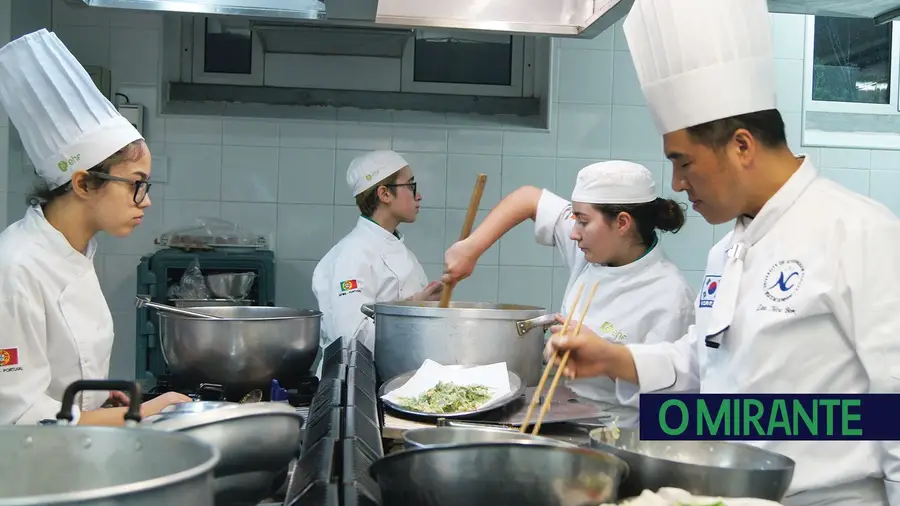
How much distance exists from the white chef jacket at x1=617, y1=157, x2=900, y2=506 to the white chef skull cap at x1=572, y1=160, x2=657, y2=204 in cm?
97

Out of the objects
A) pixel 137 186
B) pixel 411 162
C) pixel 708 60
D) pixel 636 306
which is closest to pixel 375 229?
pixel 411 162

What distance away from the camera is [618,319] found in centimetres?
249

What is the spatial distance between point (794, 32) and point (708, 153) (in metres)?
3.00

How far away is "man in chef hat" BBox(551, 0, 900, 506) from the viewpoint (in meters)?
1.39

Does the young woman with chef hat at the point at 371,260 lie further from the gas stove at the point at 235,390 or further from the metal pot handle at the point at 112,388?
the metal pot handle at the point at 112,388

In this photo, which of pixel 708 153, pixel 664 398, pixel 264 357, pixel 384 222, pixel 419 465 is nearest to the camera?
pixel 419 465

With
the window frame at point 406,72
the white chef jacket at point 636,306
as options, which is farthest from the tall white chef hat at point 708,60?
the window frame at point 406,72

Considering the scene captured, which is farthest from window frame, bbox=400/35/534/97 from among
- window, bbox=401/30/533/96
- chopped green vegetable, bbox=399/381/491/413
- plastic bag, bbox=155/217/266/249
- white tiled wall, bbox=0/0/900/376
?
chopped green vegetable, bbox=399/381/491/413

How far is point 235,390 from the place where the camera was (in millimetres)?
1838

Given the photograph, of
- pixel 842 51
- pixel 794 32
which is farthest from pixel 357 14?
pixel 842 51

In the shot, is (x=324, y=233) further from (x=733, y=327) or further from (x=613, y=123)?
(x=733, y=327)

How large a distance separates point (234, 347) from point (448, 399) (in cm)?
51

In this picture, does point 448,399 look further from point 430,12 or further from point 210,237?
point 210,237

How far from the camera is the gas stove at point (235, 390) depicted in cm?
174
